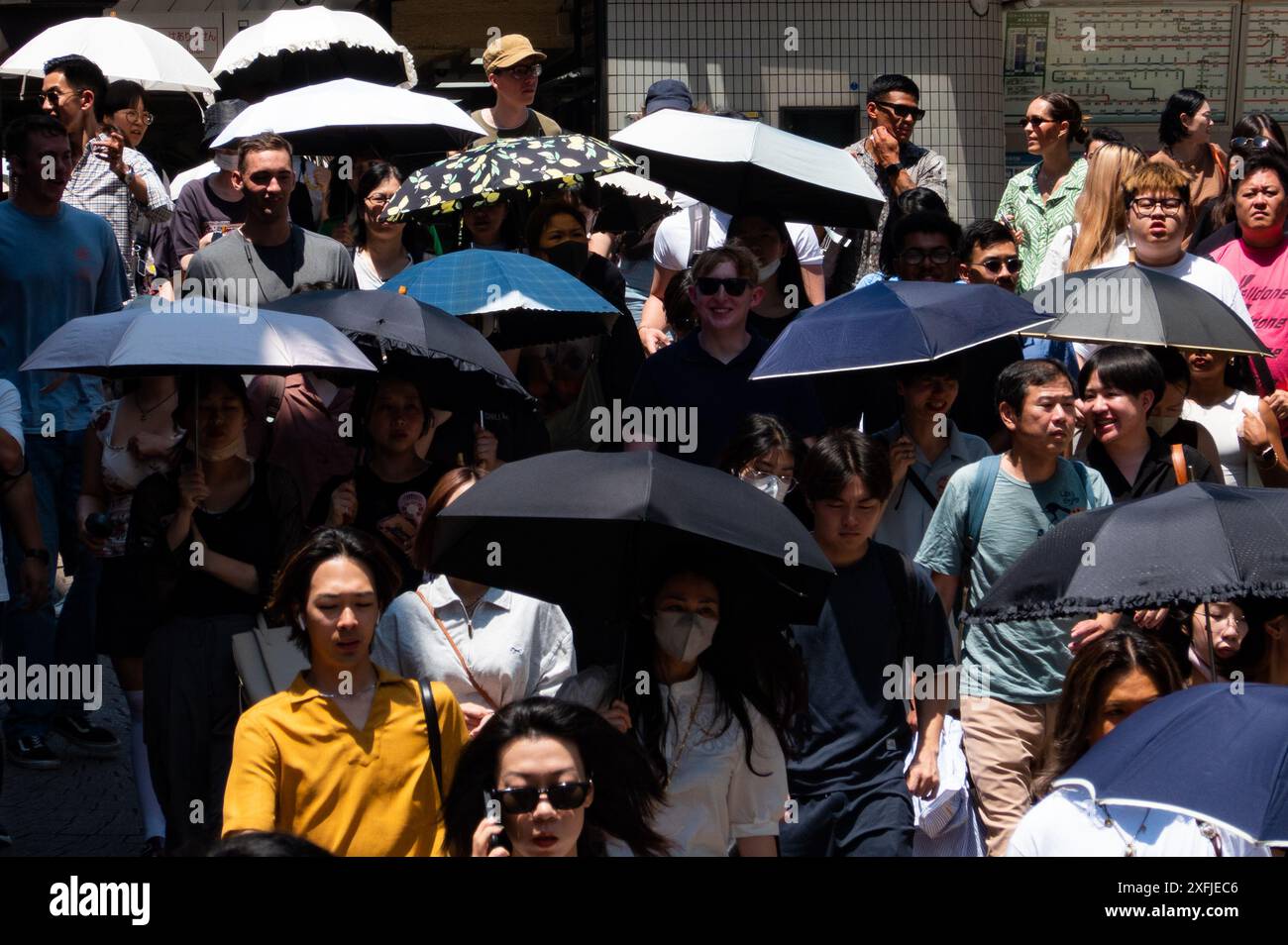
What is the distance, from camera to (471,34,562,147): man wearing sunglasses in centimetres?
1046

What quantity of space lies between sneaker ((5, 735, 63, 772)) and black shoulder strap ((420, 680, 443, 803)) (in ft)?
10.4

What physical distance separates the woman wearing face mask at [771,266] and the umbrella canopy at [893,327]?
0.96 metres

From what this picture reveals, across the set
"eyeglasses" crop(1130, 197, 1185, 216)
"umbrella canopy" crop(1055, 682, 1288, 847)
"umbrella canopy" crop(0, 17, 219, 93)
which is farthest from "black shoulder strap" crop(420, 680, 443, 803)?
"umbrella canopy" crop(0, 17, 219, 93)

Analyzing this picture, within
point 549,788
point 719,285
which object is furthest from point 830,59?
point 549,788

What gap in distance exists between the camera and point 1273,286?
29.8ft

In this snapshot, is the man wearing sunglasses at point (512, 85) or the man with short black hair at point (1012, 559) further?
the man wearing sunglasses at point (512, 85)

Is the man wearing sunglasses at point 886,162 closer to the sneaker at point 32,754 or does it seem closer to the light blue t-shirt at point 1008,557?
the light blue t-shirt at point 1008,557

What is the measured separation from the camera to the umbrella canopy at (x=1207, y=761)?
3.99 meters

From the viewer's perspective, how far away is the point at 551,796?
188 inches

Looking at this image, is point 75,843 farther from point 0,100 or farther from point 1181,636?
point 0,100

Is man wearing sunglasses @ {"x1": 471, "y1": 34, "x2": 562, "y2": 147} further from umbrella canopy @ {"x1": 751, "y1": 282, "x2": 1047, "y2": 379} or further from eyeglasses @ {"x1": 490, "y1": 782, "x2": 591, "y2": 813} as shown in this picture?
eyeglasses @ {"x1": 490, "y1": 782, "x2": 591, "y2": 813}

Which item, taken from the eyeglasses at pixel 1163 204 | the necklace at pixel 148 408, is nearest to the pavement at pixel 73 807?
the necklace at pixel 148 408

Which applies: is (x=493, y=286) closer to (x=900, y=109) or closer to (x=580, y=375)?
(x=580, y=375)

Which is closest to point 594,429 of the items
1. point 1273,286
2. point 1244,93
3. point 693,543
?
point 693,543
